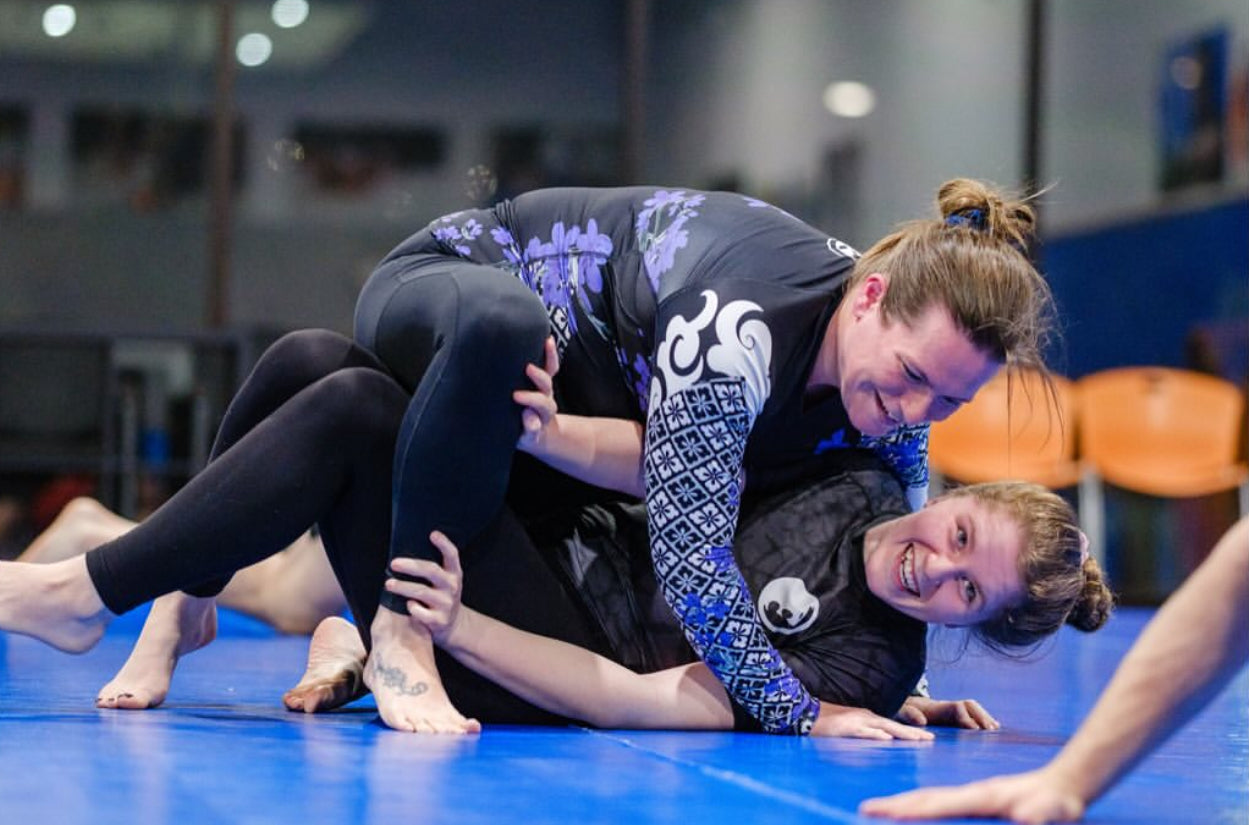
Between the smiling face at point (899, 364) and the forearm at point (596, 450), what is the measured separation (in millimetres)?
290

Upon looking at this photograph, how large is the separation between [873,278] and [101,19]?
16.1ft

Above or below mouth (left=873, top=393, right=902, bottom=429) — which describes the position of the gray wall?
above

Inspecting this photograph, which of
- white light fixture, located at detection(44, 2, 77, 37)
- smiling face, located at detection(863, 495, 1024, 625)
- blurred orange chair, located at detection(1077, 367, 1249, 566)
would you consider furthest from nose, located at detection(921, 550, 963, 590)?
white light fixture, located at detection(44, 2, 77, 37)

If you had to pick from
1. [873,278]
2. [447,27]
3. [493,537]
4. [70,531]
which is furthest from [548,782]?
[447,27]

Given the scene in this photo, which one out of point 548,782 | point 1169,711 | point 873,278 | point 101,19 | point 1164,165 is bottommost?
point 548,782

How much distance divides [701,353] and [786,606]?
1.37 ft

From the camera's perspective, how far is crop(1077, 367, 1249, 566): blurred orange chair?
5.48 meters

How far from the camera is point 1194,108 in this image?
6242 millimetres

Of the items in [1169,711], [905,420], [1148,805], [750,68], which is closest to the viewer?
[1169,711]

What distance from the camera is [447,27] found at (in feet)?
20.9

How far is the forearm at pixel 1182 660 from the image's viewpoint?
3.82ft

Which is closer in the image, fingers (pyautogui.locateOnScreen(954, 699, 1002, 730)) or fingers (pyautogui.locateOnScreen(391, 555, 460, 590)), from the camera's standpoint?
fingers (pyautogui.locateOnScreen(391, 555, 460, 590))

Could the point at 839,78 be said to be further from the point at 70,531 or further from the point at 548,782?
the point at 548,782

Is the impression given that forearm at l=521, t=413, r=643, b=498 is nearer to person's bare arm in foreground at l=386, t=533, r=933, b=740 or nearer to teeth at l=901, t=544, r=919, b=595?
person's bare arm in foreground at l=386, t=533, r=933, b=740
